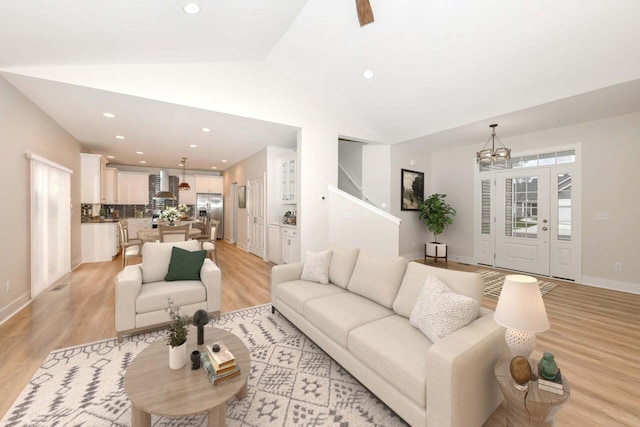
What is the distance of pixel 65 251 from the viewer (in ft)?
16.0

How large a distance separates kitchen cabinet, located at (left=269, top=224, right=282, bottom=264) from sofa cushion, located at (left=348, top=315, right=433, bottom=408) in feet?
12.9

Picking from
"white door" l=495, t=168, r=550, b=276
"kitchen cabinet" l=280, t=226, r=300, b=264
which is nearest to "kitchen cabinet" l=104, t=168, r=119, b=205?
"kitchen cabinet" l=280, t=226, r=300, b=264

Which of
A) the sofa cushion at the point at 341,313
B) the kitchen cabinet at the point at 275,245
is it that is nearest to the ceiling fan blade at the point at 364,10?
the sofa cushion at the point at 341,313

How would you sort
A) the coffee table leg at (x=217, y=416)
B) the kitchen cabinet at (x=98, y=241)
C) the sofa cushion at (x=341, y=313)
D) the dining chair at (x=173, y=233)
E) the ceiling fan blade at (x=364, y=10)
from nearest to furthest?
the coffee table leg at (x=217, y=416), the sofa cushion at (x=341, y=313), the ceiling fan blade at (x=364, y=10), the dining chair at (x=173, y=233), the kitchen cabinet at (x=98, y=241)

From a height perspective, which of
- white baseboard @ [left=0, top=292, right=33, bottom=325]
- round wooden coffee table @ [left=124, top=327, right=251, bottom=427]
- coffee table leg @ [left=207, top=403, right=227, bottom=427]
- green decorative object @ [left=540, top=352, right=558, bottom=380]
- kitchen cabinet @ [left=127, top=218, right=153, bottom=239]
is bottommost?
white baseboard @ [left=0, top=292, right=33, bottom=325]

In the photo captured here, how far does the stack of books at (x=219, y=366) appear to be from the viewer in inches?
58.9

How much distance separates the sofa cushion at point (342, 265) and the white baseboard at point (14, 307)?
12.0 feet

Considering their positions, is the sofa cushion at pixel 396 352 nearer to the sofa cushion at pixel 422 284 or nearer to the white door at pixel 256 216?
the sofa cushion at pixel 422 284

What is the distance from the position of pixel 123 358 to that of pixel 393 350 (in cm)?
228

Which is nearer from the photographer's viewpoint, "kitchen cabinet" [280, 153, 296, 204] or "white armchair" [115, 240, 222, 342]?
"white armchair" [115, 240, 222, 342]

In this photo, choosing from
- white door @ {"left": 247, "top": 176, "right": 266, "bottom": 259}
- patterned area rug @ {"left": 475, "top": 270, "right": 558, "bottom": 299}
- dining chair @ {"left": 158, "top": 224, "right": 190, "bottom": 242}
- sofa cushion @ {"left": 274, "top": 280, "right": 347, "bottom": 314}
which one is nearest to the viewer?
sofa cushion @ {"left": 274, "top": 280, "right": 347, "bottom": 314}

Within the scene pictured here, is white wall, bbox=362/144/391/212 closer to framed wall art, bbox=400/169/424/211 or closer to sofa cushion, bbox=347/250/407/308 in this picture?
framed wall art, bbox=400/169/424/211

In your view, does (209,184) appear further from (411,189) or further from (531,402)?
(531,402)

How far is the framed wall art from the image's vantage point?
21.4 feet
